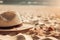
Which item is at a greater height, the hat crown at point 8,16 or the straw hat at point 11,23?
the hat crown at point 8,16

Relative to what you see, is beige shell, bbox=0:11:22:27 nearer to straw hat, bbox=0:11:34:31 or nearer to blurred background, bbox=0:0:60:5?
straw hat, bbox=0:11:34:31

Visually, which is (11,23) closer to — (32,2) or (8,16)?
(8,16)

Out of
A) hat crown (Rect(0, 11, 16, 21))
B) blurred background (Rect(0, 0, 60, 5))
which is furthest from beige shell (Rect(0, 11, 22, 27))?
blurred background (Rect(0, 0, 60, 5))

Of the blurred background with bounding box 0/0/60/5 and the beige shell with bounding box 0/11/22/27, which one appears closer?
the beige shell with bounding box 0/11/22/27

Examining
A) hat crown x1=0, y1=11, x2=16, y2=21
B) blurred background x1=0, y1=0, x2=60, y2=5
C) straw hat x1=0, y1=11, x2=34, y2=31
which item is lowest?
straw hat x1=0, y1=11, x2=34, y2=31

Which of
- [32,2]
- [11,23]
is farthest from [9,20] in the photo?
[32,2]

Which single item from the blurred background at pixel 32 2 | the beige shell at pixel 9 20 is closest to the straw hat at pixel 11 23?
the beige shell at pixel 9 20

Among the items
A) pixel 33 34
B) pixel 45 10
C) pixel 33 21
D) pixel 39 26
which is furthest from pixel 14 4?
pixel 33 34

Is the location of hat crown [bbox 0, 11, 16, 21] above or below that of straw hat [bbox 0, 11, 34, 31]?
above

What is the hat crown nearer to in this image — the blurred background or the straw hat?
the straw hat

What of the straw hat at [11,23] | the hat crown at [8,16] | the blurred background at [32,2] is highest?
the blurred background at [32,2]

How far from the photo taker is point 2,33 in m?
1.43

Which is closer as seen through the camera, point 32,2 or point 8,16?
point 8,16

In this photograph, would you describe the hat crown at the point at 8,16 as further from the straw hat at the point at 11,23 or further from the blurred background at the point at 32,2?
the blurred background at the point at 32,2
